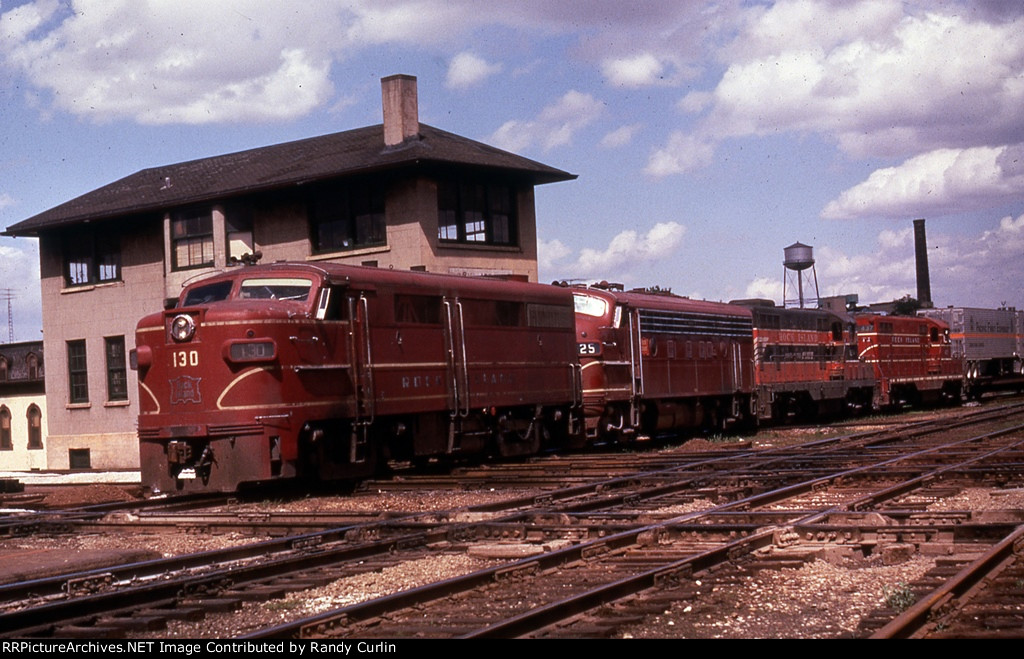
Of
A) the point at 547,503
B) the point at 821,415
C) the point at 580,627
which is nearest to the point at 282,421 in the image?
the point at 547,503

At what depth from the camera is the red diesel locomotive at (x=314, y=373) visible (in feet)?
48.7

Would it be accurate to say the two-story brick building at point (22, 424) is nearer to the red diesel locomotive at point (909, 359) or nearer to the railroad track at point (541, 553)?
the red diesel locomotive at point (909, 359)

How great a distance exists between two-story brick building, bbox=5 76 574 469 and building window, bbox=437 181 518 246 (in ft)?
0.12

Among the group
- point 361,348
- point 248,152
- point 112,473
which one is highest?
point 248,152

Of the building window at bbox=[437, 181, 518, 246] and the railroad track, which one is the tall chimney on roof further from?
the railroad track

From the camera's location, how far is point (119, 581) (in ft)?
30.2

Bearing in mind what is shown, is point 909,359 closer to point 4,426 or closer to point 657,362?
point 657,362

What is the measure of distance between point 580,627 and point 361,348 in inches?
393

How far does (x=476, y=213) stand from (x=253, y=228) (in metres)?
6.07

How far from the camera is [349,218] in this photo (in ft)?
96.2

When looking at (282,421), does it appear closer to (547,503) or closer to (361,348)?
(361,348)

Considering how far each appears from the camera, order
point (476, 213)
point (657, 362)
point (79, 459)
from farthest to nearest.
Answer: point (79, 459) → point (476, 213) → point (657, 362)

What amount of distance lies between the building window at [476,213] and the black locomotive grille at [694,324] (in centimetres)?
587

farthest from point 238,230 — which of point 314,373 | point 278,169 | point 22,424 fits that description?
point 314,373
